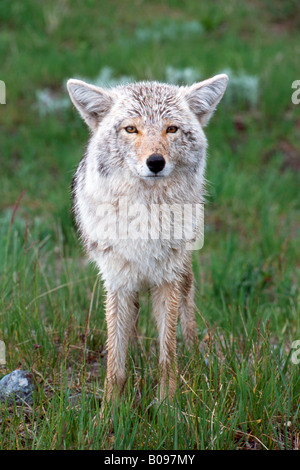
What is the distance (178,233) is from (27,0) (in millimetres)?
10207

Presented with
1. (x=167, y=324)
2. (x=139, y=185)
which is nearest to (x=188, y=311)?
(x=167, y=324)

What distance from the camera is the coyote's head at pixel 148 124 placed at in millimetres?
3133

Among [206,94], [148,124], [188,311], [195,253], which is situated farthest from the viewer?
[195,253]

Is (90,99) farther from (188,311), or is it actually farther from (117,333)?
(188,311)

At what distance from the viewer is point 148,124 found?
126 inches

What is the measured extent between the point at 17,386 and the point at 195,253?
1734 mm

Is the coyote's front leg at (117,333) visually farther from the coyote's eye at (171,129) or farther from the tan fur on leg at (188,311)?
the coyote's eye at (171,129)

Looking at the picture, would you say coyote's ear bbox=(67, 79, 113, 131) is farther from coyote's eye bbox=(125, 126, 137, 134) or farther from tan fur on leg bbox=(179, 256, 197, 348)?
tan fur on leg bbox=(179, 256, 197, 348)

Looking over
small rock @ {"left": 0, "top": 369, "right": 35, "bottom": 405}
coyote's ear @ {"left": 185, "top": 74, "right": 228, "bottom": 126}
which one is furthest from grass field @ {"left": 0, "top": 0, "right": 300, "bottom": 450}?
coyote's ear @ {"left": 185, "top": 74, "right": 228, "bottom": 126}

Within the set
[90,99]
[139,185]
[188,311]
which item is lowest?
[188,311]

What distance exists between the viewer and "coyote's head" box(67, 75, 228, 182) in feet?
10.3

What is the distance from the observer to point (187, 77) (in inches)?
350

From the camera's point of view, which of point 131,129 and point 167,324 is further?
point 167,324

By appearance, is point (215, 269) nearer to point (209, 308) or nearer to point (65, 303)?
point (209, 308)
